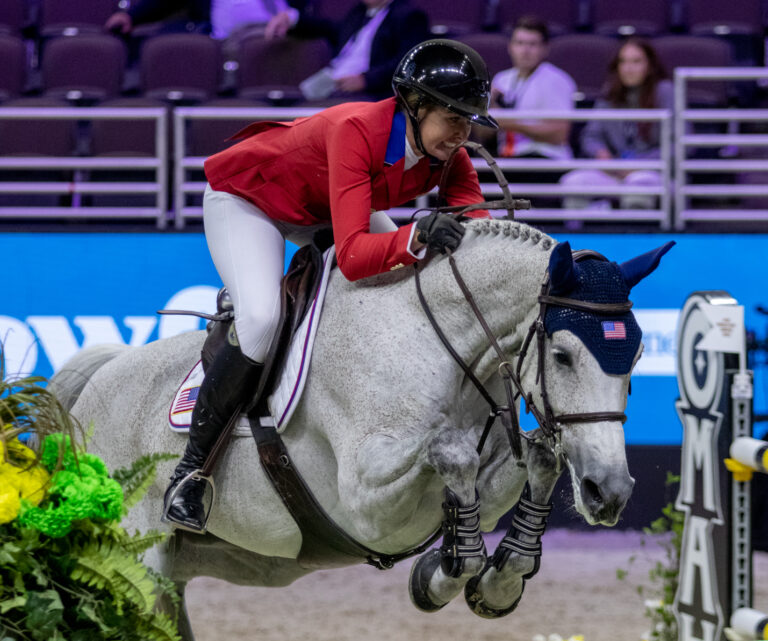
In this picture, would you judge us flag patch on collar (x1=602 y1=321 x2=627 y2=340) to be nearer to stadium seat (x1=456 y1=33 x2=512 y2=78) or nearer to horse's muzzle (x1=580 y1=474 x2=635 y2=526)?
horse's muzzle (x1=580 y1=474 x2=635 y2=526)

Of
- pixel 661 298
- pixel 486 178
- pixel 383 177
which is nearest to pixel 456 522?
pixel 383 177

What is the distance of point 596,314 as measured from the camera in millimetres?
3039

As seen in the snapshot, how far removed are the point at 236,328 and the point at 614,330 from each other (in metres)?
1.26

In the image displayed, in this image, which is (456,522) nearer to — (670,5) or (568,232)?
(568,232)

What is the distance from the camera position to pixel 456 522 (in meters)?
3.17

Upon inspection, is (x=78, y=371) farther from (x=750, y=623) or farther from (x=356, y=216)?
(x=750, y=623)

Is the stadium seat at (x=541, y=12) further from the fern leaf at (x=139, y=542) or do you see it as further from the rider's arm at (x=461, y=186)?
the fern leaf at (x=139, y=542)

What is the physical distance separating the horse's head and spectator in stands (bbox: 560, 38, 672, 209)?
4152mm

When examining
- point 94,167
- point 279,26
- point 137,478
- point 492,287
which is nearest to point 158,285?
point 94,167

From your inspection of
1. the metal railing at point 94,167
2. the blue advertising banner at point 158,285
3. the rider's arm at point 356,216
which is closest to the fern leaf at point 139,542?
the rider's arm at point 356,216

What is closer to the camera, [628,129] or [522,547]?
[522,547]

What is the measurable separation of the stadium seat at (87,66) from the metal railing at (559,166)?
1.47m

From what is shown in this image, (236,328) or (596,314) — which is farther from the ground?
(596,314)

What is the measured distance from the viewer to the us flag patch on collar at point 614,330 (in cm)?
300
